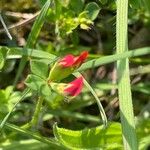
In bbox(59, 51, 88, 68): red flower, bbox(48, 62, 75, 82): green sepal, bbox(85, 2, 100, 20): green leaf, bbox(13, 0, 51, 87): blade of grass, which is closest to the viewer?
bbox(59, 51, 88, 68): red flower

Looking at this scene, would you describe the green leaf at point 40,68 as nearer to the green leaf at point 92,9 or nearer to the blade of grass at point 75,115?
the green leaf at point 92,9

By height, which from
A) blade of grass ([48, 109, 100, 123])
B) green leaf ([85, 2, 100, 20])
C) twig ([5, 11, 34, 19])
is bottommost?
blade of grass ([48, 109, 100, 123])

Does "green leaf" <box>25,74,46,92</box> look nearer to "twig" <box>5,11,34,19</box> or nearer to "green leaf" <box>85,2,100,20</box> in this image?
"green leaf" <box>85,2,100,20</box>

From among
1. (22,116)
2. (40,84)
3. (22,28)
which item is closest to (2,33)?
(22,28)

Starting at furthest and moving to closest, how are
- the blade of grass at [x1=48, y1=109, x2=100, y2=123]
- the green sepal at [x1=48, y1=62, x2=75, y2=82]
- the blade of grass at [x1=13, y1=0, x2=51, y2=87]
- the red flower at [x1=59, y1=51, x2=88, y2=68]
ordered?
1. the blade of grass at [x1=48, y1=109, x2=100, y2=123]
2. the blade of grass at [x1=13, y1=0, x2=51, y2=87]
3. the green sepal at [x1=48, y1=62, x2=75, y2=82]
4. the red flower at [x1=59, y1=51, x2=88, y2=68]

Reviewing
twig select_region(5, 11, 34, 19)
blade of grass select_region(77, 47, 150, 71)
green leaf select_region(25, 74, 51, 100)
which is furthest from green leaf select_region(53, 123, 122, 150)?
twig select_region(5, 11, 34, 19)

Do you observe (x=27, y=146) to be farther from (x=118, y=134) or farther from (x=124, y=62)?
(x=124, y=62)

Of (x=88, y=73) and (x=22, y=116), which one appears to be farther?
(x=88, y=73)
